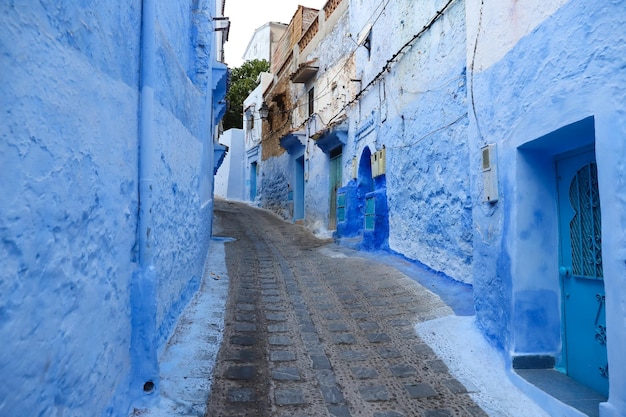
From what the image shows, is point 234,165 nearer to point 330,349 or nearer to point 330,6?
point 330,6

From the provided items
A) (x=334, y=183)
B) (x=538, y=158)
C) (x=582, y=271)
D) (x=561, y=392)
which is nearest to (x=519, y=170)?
(x=538, y=158)

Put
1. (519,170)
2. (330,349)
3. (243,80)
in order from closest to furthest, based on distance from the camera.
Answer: (519,170) → (330,349) → (243,80)

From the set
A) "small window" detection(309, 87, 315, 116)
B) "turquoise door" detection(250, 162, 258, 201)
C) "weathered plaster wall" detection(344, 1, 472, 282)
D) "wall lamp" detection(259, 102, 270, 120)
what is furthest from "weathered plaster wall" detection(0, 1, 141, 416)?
"turquoise door" detection(250, 162, 258, 201)

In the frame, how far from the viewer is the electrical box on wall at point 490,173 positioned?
368cm

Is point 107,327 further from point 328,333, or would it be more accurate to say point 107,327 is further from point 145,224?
point 328,333

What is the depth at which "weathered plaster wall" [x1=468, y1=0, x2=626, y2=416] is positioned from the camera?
2.36 m

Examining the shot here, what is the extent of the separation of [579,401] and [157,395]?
2727 mm

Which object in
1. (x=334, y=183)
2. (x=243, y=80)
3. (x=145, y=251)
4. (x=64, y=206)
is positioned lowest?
(x=145, y=251)

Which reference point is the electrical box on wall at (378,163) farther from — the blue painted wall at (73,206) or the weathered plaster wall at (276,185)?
the weathered plaster wall at (276,185)

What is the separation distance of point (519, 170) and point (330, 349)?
88.7 inches

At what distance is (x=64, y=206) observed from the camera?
184 cm

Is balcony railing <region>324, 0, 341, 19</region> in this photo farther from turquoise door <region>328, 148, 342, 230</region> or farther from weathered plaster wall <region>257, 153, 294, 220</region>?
weathered plaster wall <region>257, 153, 294, 220</region>

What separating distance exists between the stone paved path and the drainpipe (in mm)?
532

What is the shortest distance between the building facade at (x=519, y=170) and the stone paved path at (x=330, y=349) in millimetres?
661
